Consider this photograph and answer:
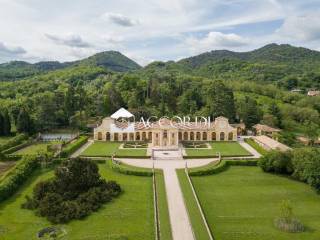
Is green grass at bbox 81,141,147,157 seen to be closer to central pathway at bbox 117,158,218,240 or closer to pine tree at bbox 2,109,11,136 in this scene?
central pathway at bbox 117,158,218,240

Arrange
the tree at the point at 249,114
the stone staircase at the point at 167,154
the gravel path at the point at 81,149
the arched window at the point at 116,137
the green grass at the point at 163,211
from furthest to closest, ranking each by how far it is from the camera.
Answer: the tree at the point at 249,114 → the arched window at the point at 116,137 → the gravel path at the point at 81,149 → the stone staircase at the point at 167,154 → the green grass at the point at 163,211

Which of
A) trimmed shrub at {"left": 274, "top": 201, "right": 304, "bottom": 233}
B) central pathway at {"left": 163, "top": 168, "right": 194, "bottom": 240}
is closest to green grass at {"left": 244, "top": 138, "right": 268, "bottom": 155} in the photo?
central pathway at {"left": 163, "top": 168, "right": 194, "bottom": 240}

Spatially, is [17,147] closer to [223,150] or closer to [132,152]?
[132,152]

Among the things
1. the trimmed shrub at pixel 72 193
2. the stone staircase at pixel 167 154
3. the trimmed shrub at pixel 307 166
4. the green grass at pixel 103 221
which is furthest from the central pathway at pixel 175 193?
the trimmed shrub at pixel 307 166

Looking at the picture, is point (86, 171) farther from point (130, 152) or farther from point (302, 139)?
point (302, 139)

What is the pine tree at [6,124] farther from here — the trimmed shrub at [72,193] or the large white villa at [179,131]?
the trimmed shrub at [72,193]

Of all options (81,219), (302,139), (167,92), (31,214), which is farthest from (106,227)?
(167,92)
